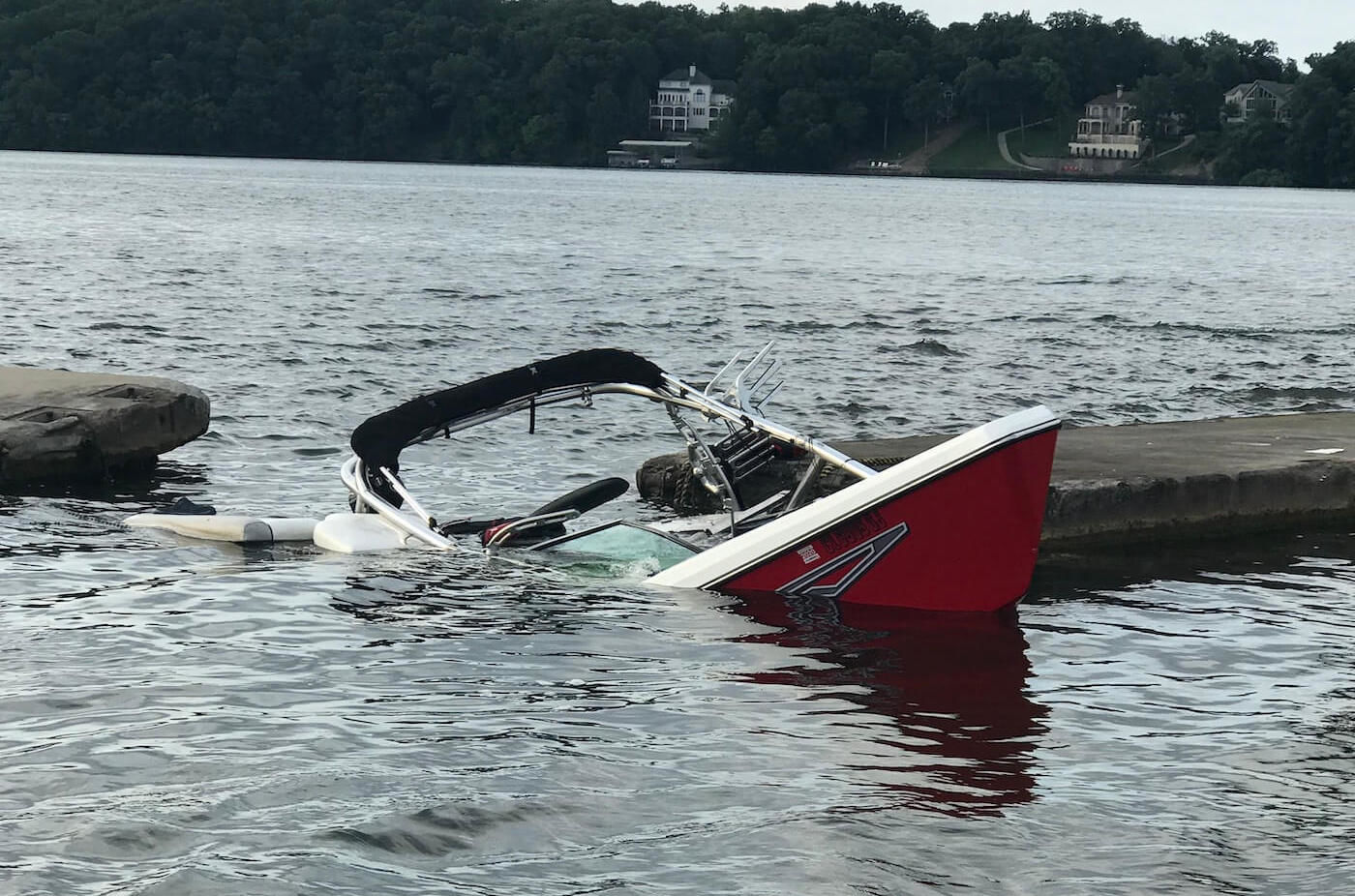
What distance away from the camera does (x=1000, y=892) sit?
243 inches

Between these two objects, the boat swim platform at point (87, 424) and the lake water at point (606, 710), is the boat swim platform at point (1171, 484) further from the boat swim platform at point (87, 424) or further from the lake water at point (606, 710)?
the boat swim platform at point (87, 424)

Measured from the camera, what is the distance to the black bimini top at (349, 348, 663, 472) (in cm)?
1209

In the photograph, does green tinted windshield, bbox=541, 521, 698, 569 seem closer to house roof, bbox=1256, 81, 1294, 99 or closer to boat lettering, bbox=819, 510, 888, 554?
boat lettering, bbox=819, 510, 888, 554

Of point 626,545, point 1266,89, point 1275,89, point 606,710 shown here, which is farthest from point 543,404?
point 1275,89

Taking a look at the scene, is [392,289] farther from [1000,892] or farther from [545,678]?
[1000,892]

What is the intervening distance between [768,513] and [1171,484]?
3.10 meters

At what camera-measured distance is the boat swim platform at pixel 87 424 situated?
46.7ft

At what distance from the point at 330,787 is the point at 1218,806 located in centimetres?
369

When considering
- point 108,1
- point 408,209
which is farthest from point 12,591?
point 108,1

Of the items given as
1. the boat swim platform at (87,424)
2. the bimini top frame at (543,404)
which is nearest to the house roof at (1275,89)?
the boat swim platform at (87,424)

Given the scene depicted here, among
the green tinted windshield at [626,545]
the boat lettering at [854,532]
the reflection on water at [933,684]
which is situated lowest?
the reflection on water at [933,684]

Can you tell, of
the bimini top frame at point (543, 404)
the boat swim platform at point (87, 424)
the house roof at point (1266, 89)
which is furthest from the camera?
the house roof at point (1266, 89)

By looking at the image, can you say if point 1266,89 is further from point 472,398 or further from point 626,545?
point 626,545

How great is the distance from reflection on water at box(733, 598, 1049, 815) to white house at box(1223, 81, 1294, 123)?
7285 inches
